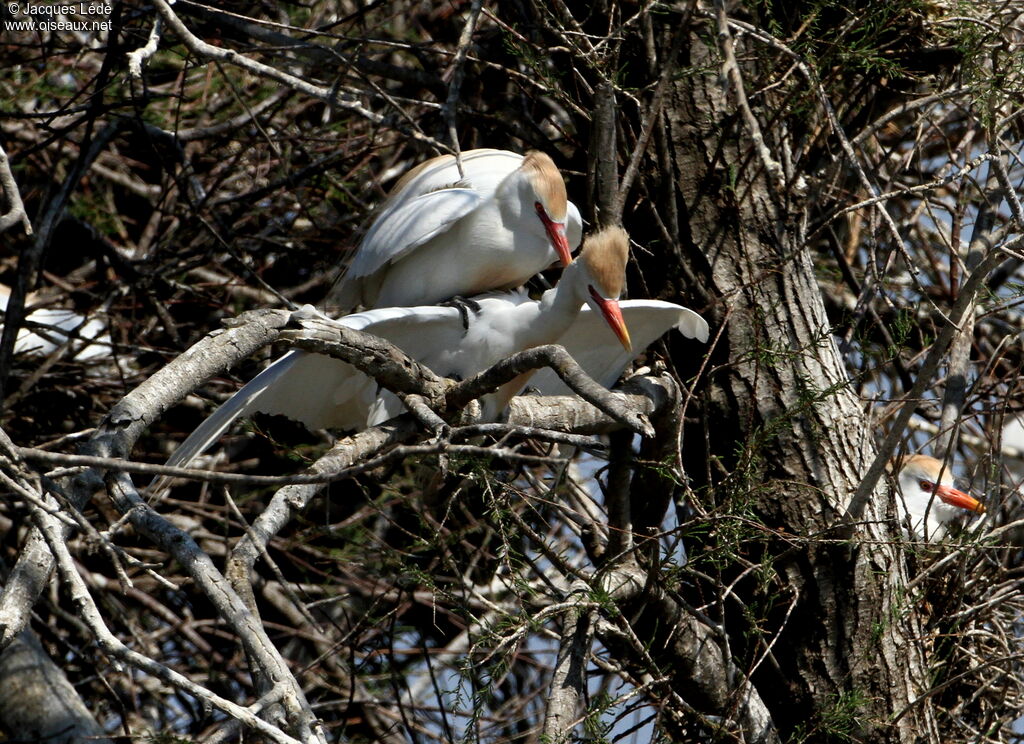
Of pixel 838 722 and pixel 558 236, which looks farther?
pixel 558 236

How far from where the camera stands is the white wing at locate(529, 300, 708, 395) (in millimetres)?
2895

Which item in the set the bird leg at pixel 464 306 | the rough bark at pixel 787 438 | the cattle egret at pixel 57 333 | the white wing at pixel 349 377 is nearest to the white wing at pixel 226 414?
the white wing at pixel 349 377

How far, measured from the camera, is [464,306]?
3141mm

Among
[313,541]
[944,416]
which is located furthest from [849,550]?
[313,541]

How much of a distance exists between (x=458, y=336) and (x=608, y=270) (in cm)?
52

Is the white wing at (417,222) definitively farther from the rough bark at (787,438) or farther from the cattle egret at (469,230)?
the rough bark at (787,438)

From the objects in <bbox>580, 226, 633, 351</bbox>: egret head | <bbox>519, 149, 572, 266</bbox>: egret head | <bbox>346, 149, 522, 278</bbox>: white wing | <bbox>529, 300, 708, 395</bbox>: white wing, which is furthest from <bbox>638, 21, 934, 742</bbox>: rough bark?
<bbox>346, 149, 522, 278</bbox>: white wing

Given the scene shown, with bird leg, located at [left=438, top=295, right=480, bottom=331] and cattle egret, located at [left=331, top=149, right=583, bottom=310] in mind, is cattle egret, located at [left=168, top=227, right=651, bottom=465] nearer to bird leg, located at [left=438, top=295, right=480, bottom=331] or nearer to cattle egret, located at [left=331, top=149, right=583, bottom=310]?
bird leg, located at [left=438, top=295, right=480, bottom=331]

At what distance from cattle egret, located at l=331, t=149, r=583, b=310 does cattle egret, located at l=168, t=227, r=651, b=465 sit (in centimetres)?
12

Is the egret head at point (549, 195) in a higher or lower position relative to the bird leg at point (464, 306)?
higher

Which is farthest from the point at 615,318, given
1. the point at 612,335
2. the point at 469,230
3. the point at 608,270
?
the point at 469,230

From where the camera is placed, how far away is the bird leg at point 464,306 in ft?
10.2

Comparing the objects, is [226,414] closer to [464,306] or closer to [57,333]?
[464,306]

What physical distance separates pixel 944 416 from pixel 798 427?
53 centimetres
